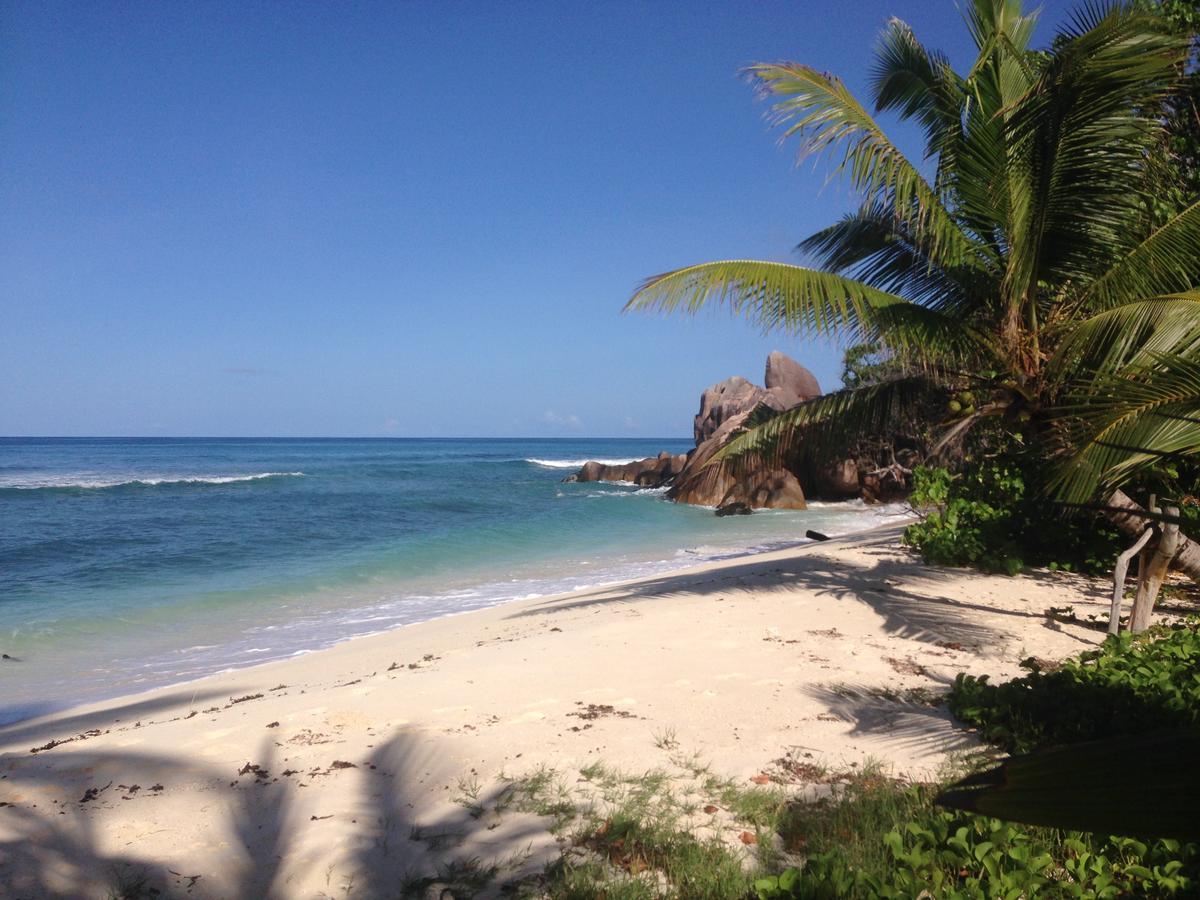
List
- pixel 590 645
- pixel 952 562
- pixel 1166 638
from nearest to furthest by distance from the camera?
1. pixel 1166 638
2. pixel 590 645
3. pixel 952 562

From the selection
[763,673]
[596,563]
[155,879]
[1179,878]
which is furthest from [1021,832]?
[596,563]

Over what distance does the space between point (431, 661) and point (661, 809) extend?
4.19 meters

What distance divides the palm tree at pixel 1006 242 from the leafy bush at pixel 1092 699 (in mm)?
1176

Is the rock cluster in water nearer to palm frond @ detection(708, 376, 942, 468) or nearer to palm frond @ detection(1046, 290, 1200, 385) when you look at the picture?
palm frond @ detection(708, 376, 942, 468)

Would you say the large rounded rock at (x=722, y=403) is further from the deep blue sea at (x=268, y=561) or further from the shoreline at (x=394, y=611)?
the shoreline at (x=394, y=611)

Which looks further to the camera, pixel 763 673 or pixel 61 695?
pixel 61 695

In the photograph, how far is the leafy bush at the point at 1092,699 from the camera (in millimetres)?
4250

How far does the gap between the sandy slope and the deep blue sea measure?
Answer: 6.22 ft

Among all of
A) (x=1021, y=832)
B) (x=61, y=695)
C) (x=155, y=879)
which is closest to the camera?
(x=1021, y=832)

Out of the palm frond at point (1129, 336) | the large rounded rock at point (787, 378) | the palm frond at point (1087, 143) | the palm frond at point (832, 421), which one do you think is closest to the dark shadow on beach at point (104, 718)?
the palm frond at point (832, 421)

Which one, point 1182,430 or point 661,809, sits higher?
point 1182,430

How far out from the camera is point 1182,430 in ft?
12.9

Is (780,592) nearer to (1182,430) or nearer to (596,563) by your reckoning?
(1182,430)

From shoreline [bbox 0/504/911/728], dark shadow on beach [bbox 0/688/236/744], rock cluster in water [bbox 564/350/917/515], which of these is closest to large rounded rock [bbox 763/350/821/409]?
rock cluster in water [bbox 564/350/917/515]
